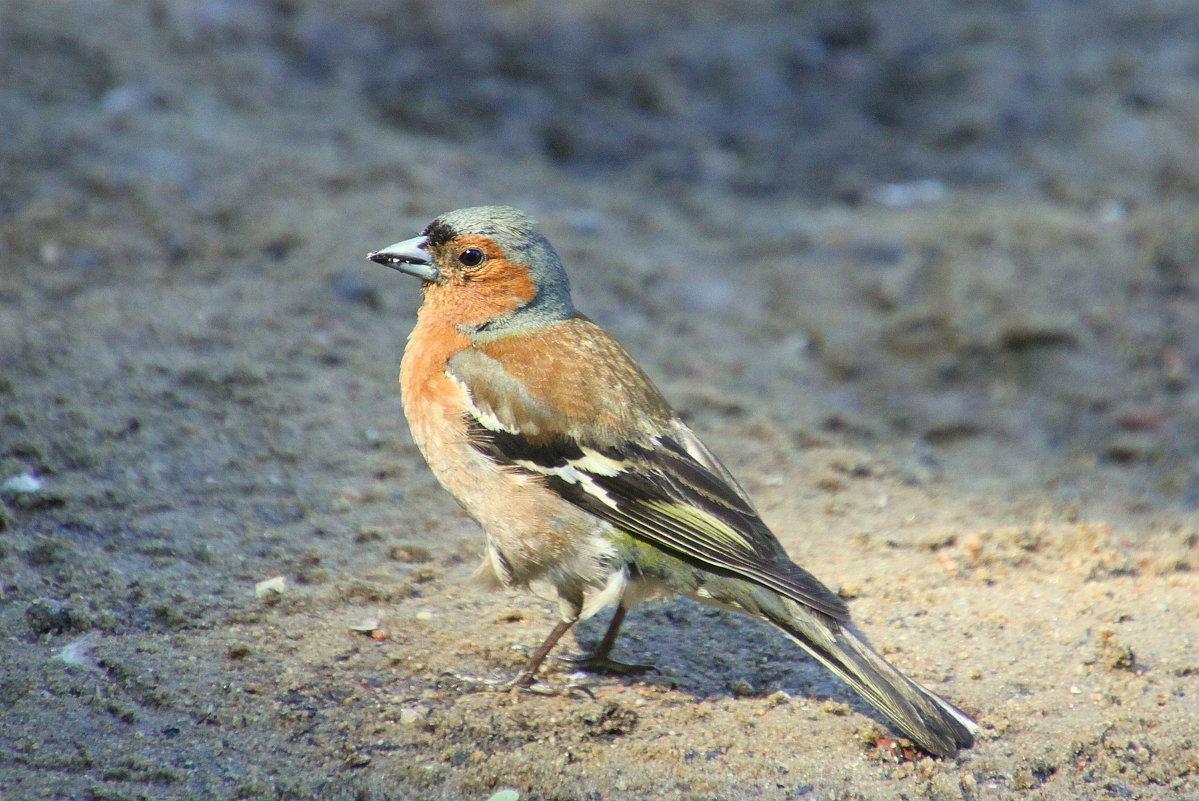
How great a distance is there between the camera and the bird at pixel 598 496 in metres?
3.78

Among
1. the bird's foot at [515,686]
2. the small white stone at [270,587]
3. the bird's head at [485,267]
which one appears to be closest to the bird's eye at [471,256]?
the bird's head at [485,267]

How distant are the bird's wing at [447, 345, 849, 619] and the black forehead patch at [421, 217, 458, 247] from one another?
547 mm

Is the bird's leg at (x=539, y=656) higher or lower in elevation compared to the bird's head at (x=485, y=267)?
lower

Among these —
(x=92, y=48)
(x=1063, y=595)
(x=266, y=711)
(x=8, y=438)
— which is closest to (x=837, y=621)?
(x=1063, y=595)

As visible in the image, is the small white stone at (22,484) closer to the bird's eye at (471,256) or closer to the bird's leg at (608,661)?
the bird's eye at (471,256)

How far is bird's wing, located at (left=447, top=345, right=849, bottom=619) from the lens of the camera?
385 centimetres

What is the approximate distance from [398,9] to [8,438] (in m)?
5.08

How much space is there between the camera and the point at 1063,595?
185 inches

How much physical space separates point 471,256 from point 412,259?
228 millimetres

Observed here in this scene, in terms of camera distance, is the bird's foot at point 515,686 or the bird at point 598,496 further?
the bird's foot at point 515,686

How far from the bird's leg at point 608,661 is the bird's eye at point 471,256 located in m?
1.38

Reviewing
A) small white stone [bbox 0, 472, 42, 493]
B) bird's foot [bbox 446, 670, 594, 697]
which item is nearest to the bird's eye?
bird's foot [bbox 446, 670, 594, 697]

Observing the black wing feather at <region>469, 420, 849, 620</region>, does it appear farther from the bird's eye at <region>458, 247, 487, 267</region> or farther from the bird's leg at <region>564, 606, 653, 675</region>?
the bird's eye at <region>458, 247, 487, 267</region>

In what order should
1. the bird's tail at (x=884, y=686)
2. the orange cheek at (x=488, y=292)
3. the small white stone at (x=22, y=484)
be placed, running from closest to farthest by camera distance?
the bird's tail at (x=884, y=686)
the orange cheek at (x=488, y=292)
the small white stone at (x=22, y=484)
